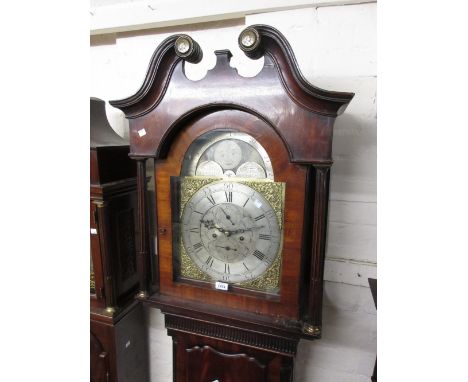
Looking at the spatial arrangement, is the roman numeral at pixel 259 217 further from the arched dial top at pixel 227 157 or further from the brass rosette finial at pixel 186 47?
the brass rosette finial at pixel 186 47

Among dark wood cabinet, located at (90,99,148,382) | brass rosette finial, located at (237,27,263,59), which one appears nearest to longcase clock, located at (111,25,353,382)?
brass rosette finial, located at (237,27,263,59)

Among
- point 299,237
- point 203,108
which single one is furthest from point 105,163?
point 299,237

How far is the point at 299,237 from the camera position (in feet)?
2.50

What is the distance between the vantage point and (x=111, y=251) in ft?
3.36

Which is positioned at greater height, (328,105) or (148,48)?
(148,48)

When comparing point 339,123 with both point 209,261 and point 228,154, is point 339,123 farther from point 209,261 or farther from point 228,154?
point 209,261

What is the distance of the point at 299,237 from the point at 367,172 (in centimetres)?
37

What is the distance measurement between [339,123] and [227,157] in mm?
415

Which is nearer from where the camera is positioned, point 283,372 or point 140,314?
point 283,372

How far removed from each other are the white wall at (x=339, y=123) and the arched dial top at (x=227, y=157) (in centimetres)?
34

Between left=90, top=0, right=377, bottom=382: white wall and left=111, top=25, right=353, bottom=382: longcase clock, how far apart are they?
0.27m

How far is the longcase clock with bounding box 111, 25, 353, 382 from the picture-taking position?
72cm

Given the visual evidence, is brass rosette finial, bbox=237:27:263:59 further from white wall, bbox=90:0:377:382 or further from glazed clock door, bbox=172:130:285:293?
white wall, bbox=90:0:377:382

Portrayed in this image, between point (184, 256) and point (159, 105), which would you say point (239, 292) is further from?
point (159, 105)
